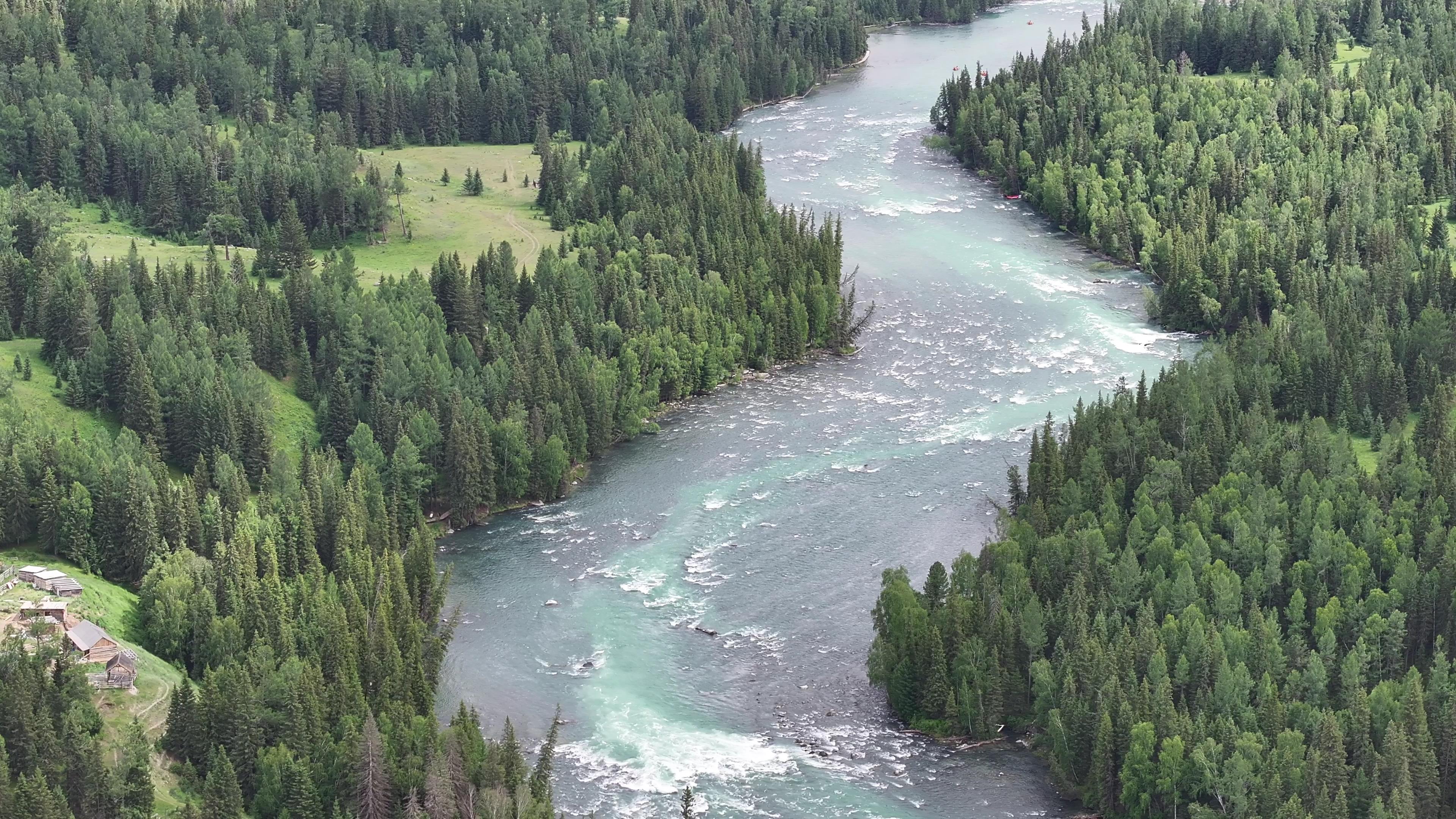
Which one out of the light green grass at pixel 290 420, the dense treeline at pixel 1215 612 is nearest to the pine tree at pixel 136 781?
the dense treeline at pixel 1215 612

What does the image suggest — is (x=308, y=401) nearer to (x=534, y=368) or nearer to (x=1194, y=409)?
(x=534, y=368)

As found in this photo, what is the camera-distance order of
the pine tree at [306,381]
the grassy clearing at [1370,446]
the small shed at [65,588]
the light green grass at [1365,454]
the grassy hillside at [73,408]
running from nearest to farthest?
1. the small shed at [65,588]
2. the light green grass at [1365,454]
3. the grassy clearing at [1370,446]
4. the grassy hillside at [73,408]
5. the pine tree at [306,381]

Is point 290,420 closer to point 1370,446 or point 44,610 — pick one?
point 44,610

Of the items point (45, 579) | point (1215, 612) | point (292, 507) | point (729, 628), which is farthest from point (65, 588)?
point (1215, 612)

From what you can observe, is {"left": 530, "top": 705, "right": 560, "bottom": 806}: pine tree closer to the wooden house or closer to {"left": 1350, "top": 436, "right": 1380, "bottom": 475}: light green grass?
the wooden house

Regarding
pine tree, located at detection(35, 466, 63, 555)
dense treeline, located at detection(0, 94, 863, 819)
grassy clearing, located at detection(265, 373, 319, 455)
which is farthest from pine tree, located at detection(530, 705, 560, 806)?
grassy clearing, located at detection(265, 373, 319, 455)

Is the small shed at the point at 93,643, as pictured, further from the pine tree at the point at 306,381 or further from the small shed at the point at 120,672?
the pine tree at the point at 306,381
